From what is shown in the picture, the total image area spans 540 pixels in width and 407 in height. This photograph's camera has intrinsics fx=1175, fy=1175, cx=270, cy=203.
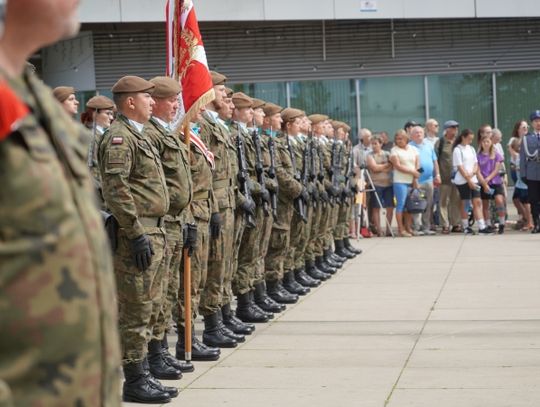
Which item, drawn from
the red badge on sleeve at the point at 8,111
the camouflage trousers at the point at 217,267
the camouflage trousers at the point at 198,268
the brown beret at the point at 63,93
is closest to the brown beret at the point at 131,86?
the camouflage trousers at the point at 198,268

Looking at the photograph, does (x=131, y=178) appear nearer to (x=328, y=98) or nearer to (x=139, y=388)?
(x=139, y=388)

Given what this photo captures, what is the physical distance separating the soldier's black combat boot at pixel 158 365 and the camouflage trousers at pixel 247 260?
2803 millimetres

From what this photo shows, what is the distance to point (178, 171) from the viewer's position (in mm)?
7789

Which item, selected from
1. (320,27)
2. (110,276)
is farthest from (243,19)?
(110,276)

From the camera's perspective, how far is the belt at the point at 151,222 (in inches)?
285

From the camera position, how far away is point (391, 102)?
91.8 ft

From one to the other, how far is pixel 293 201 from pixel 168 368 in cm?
510

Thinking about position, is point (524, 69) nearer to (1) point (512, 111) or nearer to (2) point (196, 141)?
(1) point (512, 111)

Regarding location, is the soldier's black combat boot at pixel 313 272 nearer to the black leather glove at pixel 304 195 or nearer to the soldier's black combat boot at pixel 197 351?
the black leather glove at pixel 304 195

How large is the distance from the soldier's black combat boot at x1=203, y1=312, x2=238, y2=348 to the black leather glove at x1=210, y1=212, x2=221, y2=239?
2.32 ft

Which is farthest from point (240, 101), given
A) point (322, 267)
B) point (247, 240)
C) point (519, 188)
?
point (519, 188)

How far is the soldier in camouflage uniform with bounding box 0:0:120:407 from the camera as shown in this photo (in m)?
2.49

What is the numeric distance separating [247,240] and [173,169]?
10.2 ft

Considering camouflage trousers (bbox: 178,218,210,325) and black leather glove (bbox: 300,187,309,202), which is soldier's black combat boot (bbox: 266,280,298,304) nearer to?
black leather glove (bbox: 300,187,309,202)
